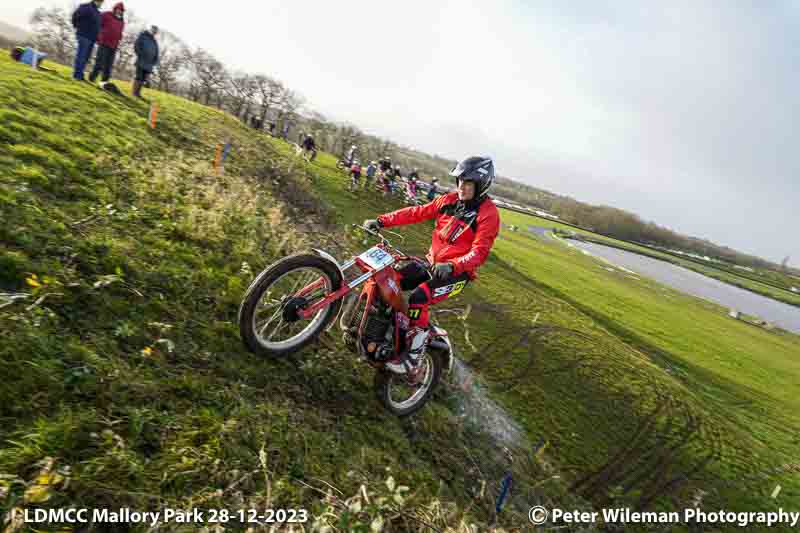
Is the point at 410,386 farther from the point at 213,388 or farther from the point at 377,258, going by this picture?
the point at 213,388

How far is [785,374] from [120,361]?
41.5m

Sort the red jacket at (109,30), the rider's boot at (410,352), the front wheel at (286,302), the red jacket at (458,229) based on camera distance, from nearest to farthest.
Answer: the front wheel at (286,302), the red jacket at (458,229), the rider's boot at (410,352), the red jacket at (109,30)

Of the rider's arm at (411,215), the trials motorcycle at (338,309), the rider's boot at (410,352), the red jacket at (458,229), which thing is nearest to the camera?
the trials motorcycle at (338,309)

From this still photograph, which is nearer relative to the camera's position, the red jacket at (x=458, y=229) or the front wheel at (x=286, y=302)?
the front wheel at (x=286, y=302)

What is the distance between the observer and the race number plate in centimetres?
477

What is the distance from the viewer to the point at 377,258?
486cm

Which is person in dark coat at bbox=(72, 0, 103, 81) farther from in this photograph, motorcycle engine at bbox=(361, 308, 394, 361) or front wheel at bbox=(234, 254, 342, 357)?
motorcycle engine at bbox=(361, 308, 394, 361)

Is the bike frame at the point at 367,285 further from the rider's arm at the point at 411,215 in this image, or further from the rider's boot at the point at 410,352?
the rider's boot at the point at 410,352

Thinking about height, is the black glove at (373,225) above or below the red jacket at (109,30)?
below

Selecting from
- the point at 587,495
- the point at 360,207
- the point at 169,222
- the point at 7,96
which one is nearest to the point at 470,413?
the point at 587,495

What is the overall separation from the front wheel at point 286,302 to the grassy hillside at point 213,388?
26cm

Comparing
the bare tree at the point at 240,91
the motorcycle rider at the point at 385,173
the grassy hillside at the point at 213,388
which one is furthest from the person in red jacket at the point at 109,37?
the bare tree at the point at 240,91

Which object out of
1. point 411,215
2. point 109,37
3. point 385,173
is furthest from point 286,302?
point 385,173

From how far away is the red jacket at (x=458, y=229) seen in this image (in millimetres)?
5051
